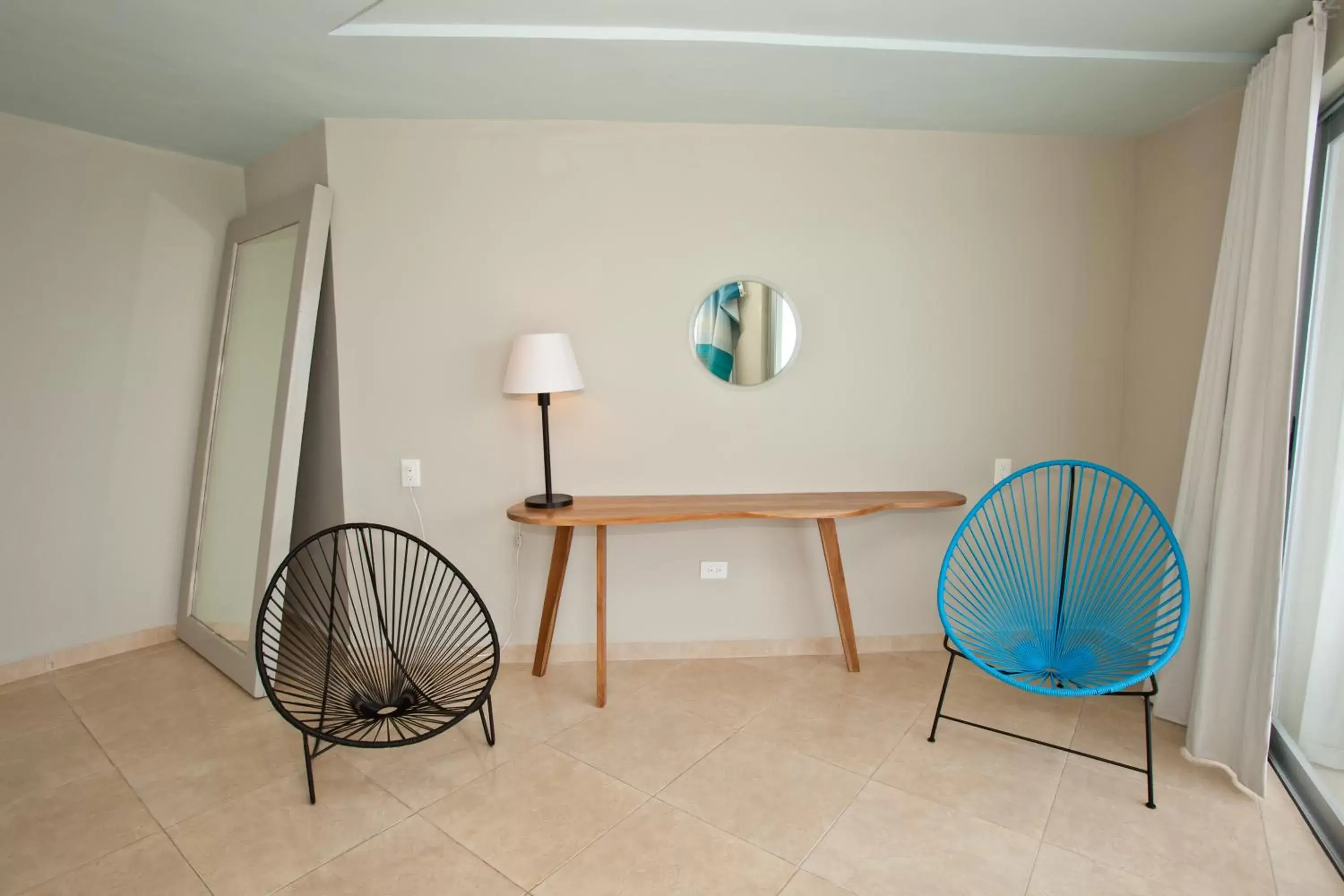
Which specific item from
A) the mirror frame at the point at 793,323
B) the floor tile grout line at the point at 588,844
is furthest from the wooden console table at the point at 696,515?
the floor tile grout line at the point at 588,844

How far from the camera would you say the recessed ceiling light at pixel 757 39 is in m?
1.99

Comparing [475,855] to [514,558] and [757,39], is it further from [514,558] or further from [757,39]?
[757,39]

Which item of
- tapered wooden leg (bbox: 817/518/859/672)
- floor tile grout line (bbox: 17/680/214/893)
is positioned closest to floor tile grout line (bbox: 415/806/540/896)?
floor tile grout line (bbox: 17/680/214/893)

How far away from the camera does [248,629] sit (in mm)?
2723

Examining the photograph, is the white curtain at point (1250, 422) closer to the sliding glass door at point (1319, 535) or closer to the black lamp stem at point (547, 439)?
the sliding glass door at point (1319, 535)

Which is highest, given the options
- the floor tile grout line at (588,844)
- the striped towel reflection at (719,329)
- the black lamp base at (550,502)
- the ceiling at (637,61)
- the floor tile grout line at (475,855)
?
the ceiling at (637,61)

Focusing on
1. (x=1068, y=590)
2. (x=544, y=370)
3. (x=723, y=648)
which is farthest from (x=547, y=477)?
(x=1068, y=590)

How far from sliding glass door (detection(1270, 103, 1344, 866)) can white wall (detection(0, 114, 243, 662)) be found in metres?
4.03

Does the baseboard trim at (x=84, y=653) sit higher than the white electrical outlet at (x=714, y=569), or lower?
lower

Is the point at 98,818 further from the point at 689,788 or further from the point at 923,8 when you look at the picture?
the point at 923,8

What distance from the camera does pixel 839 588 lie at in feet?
9.16

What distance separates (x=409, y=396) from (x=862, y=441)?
A: 72.1 inches

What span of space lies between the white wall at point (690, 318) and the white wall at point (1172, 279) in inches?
3.2

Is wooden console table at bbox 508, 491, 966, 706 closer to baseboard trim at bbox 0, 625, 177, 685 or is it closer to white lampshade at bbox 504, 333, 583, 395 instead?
white lampshade at bbox 504, 333, 583, 395
